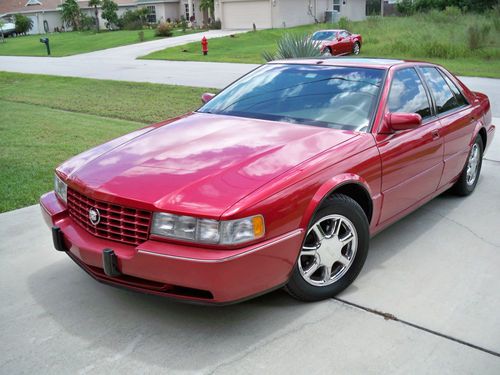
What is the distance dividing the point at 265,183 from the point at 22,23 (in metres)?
63.6

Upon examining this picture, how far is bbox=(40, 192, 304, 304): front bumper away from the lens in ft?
9.13

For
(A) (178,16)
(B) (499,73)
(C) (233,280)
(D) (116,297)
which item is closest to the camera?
(C) (233,280)

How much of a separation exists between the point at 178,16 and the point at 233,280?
55248mm

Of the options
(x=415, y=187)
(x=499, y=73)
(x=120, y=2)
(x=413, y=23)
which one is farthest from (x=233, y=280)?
(x=120, y=2)

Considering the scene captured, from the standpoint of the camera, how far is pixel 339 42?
81.9 feet

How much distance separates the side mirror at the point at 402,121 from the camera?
3829 mm

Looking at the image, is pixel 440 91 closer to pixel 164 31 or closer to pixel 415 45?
pixel 415 45

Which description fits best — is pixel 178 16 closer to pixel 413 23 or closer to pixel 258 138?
pixel 413 23

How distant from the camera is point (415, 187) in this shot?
425cm

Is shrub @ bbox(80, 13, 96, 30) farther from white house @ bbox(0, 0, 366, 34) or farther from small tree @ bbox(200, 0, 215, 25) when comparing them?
small tree @ bbox(200, 0, 215, 25)

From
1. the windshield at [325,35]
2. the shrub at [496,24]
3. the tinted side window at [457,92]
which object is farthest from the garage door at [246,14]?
the tinted side window at [457,92]

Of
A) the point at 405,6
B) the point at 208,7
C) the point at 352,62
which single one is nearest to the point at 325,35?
the point at 352,62

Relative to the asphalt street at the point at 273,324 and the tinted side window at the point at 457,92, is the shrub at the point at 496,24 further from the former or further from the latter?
the asphalt street at the point at 273,324

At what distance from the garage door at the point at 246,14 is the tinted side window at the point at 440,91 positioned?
38.5 metres
